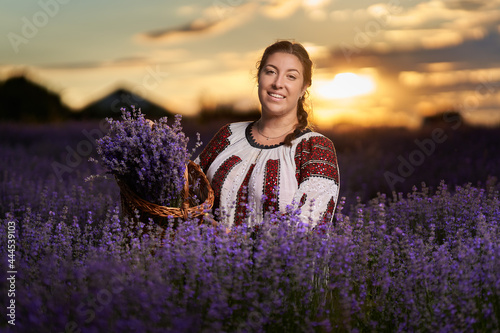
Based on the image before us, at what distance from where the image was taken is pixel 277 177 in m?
3.34

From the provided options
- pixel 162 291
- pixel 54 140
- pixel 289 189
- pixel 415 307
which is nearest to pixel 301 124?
pixel 289 189

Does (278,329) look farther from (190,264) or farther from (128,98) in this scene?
(128,98)

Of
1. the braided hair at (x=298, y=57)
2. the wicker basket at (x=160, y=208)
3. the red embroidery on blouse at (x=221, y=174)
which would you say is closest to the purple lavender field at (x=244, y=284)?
the wicker basket at (x=160, y=208)

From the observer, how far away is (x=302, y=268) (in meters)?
2.33

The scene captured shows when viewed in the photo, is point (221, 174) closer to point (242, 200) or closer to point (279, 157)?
point (242, 200)

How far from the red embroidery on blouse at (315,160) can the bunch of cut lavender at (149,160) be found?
720 millimetres

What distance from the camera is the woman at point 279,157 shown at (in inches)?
129

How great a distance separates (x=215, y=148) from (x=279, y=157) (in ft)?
1.68

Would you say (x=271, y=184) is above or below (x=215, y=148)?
below

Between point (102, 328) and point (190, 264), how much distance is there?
0.48 meters

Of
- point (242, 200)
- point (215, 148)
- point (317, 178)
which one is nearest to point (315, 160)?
point (317, 178)

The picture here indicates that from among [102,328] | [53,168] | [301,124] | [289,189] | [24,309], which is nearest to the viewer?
[102,328]

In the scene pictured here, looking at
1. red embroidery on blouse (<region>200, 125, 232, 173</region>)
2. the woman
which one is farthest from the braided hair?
red embroidery on blouse (<region>200, 125, 232, 173</region>)

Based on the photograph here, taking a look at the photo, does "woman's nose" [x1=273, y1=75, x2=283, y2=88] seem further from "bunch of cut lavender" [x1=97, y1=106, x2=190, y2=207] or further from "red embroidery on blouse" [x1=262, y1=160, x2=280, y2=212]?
"bunch of cut lavender" [x1=97, y1=106, x2=190, y2=207]
